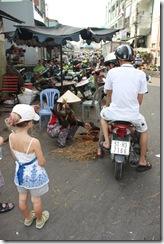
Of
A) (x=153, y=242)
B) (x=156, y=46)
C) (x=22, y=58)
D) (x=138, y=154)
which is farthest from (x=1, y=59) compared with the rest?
(x=156, y=46)

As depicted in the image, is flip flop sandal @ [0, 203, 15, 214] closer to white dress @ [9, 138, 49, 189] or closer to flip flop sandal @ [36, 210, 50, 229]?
flip flop sandal @ [36, 210, 50, 229]

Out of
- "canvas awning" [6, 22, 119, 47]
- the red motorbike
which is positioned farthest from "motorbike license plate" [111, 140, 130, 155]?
"canvas awning" [6, 22, 119, 47]

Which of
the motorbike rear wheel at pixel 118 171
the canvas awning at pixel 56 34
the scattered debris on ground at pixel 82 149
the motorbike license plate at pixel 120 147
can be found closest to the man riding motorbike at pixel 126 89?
the motorbike license plate at pixel 120 147

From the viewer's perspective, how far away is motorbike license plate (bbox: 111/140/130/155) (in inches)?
166

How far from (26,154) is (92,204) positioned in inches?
51.6

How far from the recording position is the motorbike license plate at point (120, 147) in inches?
166

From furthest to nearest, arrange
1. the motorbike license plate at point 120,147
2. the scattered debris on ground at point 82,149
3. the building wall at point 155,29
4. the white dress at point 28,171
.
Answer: the building wall at point 155,29 → the scattered debris on ground at point 82,149 → the motorbike license plate at point 120,147 → the white dress at point 28,171

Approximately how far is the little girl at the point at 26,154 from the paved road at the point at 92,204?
0.31m

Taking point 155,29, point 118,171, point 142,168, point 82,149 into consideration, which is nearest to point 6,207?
point 118,171

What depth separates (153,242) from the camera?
10.1ft

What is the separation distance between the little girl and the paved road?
0.31 meters

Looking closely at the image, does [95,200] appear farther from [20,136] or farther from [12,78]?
[12,78]

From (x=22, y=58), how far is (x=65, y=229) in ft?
51.6

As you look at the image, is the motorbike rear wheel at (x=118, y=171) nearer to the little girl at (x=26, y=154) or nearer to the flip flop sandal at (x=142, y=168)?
the flip flop sandal at (x=142, y=168)
